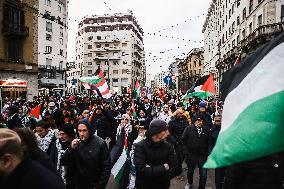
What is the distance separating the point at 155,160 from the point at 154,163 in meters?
0.04

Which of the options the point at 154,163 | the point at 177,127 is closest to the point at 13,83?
the point at 177,127

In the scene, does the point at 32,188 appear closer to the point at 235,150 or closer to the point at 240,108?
the point at 235,150

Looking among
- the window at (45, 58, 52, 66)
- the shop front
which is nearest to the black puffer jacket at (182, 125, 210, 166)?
the shop front

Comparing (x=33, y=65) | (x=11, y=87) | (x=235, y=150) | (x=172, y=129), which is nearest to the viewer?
(x=235, y=150)

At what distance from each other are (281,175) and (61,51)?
174ft

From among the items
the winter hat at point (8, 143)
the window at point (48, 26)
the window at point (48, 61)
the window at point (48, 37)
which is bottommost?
the winter hat at point (8, 143)

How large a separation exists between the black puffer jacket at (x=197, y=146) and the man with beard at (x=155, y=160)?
9.37 ft

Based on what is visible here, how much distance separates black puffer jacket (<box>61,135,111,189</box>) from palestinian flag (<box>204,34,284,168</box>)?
2598 millimetres

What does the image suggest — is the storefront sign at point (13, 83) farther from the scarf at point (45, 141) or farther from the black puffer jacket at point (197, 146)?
the scarf at point (45, 141)

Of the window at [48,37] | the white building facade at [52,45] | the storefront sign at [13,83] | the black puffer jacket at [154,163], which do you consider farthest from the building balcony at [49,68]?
the black puffer jacket at [154,163]

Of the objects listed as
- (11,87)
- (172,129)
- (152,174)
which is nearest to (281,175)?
(152,174)

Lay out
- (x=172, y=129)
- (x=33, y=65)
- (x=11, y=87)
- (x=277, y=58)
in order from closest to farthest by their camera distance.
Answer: (x=277, y=58), (x=172, y=129), (x=11, y=87), (x=33, y=65)

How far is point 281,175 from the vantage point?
367cm

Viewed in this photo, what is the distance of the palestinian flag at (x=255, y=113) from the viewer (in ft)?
6.94
